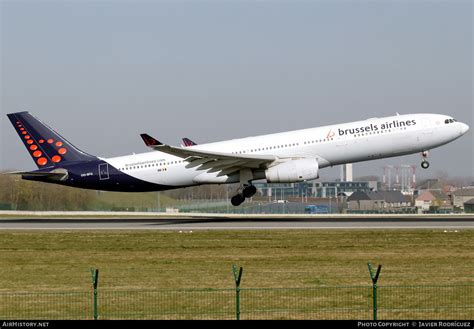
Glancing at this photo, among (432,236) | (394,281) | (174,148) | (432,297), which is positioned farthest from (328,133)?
(432,297)

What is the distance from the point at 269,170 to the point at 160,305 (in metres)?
27.0

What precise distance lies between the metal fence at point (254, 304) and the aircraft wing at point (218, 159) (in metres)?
23.0

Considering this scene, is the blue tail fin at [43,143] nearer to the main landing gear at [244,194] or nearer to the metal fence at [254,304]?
the main landing gear at [244,194]

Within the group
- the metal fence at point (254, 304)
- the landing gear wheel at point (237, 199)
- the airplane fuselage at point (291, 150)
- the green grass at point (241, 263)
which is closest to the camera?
the metal fence at point (254, 304)

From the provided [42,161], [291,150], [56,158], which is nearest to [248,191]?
[291,150]

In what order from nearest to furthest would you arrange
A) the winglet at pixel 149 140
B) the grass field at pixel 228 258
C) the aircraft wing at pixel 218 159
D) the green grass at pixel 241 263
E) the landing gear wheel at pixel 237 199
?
the green grass at pixel 241 263, the grass field at pixel 228 258, the winglet at pixel 149 140, the aircraft wing at pixel 218 159, the landing gear wheel at pixel 237 199

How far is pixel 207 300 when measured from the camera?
19.4 meters

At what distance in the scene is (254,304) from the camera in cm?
1884

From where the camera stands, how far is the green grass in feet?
64.2

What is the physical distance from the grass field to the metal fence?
2286 millimetres

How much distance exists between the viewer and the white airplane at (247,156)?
149 feet

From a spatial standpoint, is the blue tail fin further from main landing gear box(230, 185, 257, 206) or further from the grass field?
the grass field

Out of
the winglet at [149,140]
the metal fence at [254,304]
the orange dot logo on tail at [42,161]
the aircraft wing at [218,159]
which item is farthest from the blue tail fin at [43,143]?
the metal fence at [254,304]

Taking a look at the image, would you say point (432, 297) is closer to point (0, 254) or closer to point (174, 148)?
point (0, 254)
